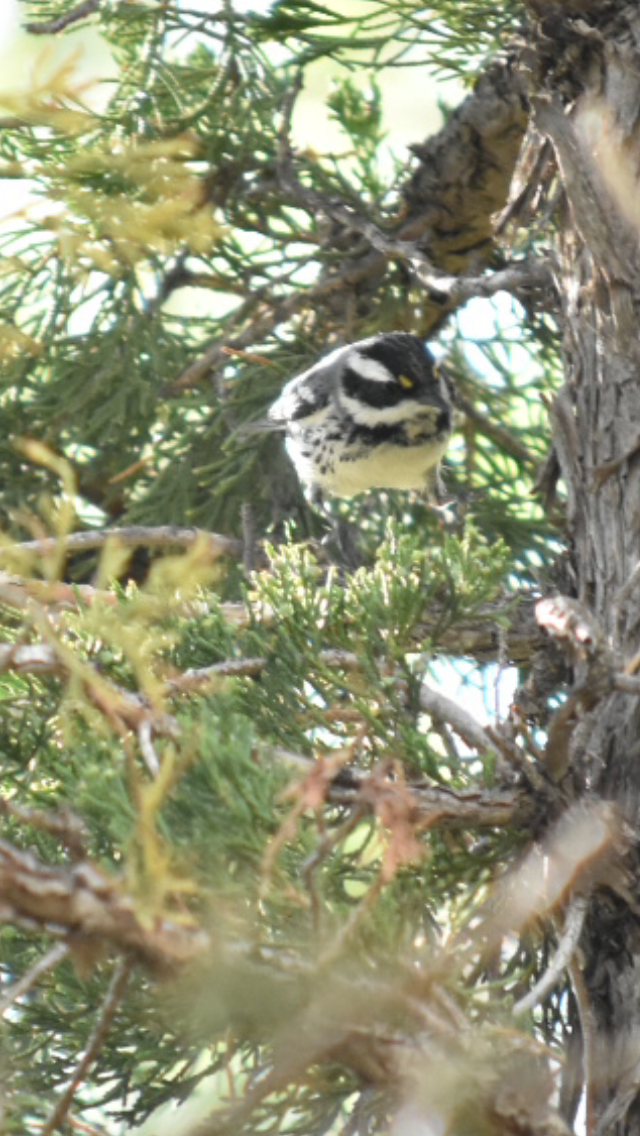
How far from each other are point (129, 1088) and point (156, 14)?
2.37m

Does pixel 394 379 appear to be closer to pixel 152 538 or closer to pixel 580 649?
pixel 152 538

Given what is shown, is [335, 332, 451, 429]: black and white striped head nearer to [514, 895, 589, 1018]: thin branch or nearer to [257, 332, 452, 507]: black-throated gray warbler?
[257, 332, 452, 507]: black-throated gray warbler

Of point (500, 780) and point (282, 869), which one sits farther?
point (500, 780)

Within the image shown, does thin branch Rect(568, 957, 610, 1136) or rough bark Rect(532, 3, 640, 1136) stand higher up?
rough bark Rect(532, 3, 640, 1136)

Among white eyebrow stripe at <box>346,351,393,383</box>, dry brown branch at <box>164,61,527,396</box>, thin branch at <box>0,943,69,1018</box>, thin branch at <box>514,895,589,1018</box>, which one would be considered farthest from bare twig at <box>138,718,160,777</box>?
white eyebrow stripe at <box>346,351,393,383</box>

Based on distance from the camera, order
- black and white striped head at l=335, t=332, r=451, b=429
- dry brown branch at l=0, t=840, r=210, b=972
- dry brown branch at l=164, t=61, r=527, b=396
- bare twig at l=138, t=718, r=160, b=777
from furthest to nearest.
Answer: black and white striped head at l=335, t=332, r=451, b=429 < dry brown branch at l=164, t=61, r=527, b=396 < bare twig at l=138, t=718, r=160, b=777 < dry brown branch at l=0, t=840, r=210, b=972

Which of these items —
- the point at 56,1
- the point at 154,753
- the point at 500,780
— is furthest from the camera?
the point at 56,1

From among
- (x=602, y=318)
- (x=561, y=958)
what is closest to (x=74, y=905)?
(x=561, y=958)

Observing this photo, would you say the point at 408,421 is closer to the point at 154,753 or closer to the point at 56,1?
the point at 56,1

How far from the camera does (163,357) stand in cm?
417

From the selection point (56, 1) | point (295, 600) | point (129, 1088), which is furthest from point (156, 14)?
point (129, 1088)

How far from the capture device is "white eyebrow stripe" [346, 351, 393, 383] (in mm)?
4301

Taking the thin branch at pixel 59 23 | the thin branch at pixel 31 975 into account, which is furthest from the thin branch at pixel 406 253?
the thin branch at pixel 31 975

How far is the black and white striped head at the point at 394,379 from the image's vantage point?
4199 millimetres
